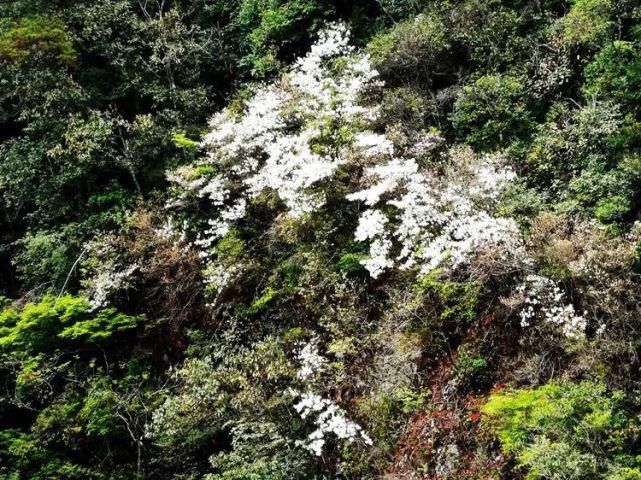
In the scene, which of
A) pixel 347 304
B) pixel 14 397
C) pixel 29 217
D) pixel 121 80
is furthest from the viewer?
pixel 121 80

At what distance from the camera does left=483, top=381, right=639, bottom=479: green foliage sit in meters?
6.26

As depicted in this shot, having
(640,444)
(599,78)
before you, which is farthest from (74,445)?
(599,78)

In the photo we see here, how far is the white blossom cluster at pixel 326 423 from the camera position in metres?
9.25

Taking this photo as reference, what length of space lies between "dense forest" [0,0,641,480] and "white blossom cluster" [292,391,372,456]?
6cm

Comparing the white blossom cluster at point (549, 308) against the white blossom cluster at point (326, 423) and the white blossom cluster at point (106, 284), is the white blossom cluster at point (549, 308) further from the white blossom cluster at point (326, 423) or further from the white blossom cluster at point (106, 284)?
the white blossom cluster at point (106, 284)

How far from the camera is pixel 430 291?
9.82 m

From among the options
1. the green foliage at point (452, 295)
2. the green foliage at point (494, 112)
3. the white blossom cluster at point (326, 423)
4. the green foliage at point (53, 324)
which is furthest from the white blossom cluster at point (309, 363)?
the green foliage at point (494, 112)

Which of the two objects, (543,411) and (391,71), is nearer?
(543,411)

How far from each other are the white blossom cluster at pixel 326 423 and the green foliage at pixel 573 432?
293 cm

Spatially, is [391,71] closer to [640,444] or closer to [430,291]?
[430,291]

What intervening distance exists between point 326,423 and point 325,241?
3763 millimetres

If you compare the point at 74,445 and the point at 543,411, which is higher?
the point at 543,411

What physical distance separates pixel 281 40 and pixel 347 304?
8.76m

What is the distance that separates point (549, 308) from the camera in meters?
8.18
